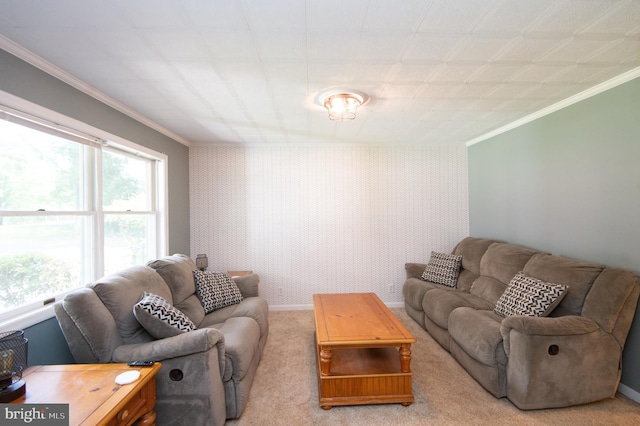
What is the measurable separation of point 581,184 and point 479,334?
1.63 meters

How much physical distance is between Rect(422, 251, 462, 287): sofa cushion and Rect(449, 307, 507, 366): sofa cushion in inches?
36.7

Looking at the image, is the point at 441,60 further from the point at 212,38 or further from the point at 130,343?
the point at 130,343

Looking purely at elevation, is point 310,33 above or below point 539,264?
above

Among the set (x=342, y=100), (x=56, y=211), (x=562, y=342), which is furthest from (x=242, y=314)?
(x=562, y=342)

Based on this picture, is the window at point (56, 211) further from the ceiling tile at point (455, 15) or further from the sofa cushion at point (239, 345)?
the ceiling tile at point (455, 15)

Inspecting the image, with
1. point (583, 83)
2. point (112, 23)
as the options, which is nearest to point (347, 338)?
point (112, 23)

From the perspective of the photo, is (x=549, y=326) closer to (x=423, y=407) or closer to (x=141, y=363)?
(x=423, y=407)

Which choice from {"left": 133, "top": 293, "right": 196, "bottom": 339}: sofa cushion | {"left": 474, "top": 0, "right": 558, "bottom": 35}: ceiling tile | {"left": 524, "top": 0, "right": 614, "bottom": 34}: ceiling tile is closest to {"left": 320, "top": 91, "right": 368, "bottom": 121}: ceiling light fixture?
{"left": 474, "top": 0, "right": 558, "bottom": 35}: ceiling tile

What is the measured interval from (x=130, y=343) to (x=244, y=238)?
89.7 inches

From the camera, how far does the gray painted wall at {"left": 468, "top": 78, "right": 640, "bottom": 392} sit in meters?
2.10

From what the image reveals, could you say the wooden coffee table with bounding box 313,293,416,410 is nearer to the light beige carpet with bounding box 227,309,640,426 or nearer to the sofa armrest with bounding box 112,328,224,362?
the light beige carpet with bounding box 227,309,640,426

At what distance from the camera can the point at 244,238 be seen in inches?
160

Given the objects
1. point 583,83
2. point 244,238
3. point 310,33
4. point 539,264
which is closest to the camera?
point 310,33

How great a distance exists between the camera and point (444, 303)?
2861 millimetres
